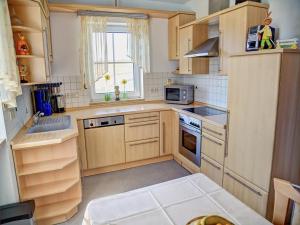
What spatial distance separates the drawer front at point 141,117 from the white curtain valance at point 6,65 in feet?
5.05

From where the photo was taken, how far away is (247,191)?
2.02 meters

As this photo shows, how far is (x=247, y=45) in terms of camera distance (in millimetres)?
2180

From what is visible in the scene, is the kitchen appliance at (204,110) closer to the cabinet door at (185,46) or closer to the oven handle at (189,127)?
the oven handle at (189,127)

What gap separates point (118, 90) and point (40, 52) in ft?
5.17

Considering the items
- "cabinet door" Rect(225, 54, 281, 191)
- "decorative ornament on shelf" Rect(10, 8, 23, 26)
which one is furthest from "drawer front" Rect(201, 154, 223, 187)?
Answer: "decorative ornament on shelf" Rect(10, 8, 23, 26)

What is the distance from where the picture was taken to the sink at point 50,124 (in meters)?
2.42

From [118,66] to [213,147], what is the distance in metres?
2.04

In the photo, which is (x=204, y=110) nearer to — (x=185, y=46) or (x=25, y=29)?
(x=185, y=46)

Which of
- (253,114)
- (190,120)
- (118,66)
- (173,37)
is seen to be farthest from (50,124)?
(173,37)

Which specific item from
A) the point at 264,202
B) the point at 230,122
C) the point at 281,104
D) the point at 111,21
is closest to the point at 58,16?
the point at 111,21

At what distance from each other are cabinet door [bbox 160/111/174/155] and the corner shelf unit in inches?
57.3

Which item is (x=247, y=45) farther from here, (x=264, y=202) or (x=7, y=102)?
(x=7, y=102)

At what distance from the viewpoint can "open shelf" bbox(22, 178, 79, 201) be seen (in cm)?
200

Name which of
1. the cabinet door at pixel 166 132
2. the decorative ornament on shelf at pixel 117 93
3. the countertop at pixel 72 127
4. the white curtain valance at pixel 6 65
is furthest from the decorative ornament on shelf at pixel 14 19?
the cabinet door at pixel 166 132
